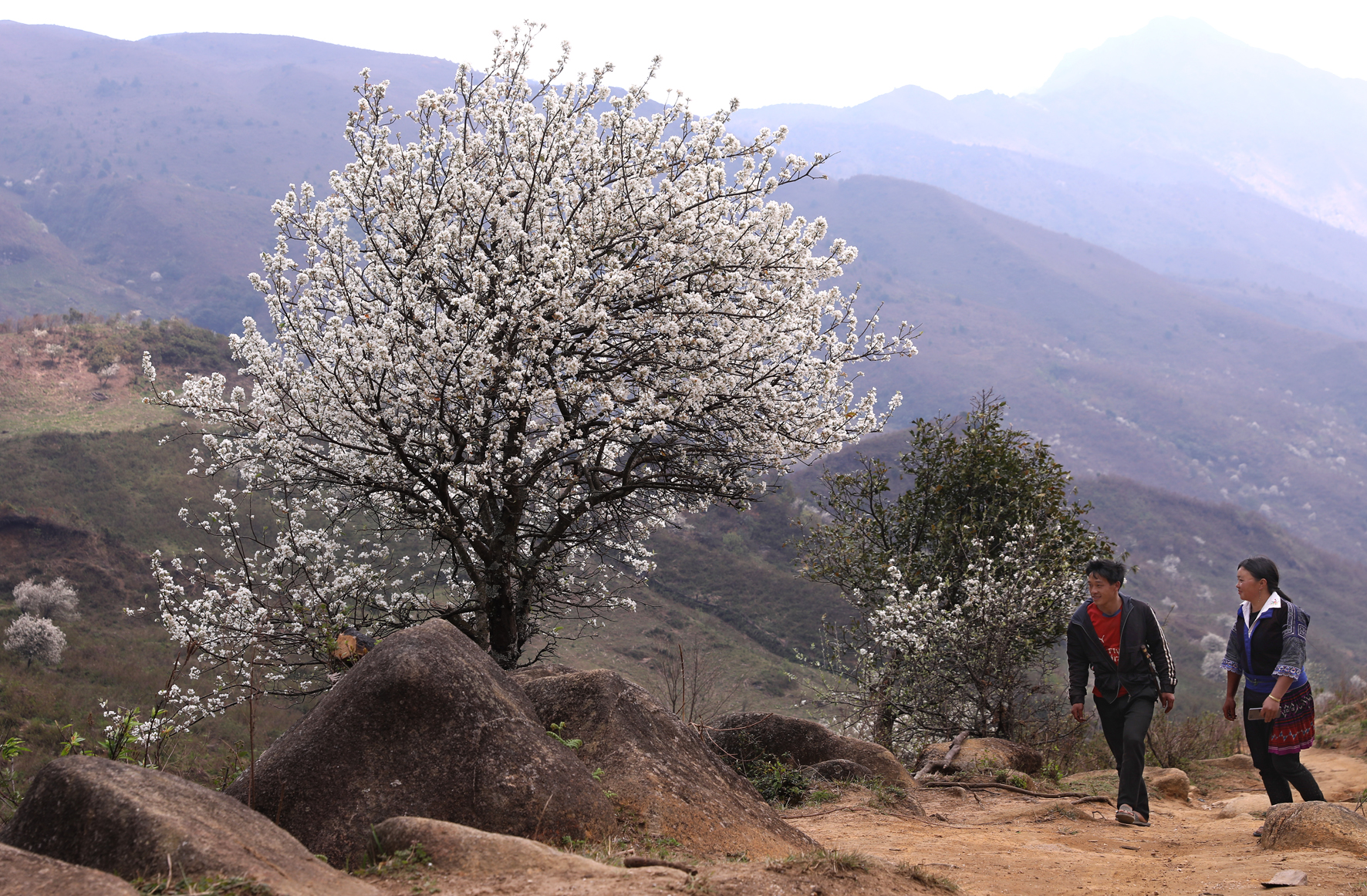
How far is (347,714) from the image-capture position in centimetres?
513

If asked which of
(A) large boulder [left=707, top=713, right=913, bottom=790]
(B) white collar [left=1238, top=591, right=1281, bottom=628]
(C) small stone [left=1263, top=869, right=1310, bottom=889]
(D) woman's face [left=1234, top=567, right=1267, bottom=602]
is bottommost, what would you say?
(A) large boulder [left=707, top=713, right=913, bottom=790]

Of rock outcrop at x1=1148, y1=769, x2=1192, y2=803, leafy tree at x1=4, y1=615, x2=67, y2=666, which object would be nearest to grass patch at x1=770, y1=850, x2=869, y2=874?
rock outcrop at x1=1148, y1=769, x2=1192, y2=803

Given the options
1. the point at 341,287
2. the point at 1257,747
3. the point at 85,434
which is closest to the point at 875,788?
the point at 1257,747

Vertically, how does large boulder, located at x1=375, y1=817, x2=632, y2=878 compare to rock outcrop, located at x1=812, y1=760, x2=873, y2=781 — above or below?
above

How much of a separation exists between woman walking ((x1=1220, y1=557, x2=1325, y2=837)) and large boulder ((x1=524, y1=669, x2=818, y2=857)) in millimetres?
3858

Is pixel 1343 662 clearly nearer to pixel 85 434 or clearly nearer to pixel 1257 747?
pixel 1257 747

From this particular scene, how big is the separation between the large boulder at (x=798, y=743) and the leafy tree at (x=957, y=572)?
5.37 meters

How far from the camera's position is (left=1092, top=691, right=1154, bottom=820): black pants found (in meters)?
7.16

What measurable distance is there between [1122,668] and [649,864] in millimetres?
4960

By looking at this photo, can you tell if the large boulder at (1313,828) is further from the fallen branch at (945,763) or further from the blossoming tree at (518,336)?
the blossoming tree at (518,336)

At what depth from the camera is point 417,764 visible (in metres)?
4.98

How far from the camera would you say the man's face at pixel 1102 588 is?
23.6 ft

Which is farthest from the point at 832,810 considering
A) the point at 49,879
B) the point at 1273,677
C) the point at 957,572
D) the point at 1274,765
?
the point at 957,572

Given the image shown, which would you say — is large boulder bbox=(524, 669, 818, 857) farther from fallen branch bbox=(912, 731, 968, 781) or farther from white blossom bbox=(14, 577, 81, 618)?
white blossom bbox=(14, 577, 81, 618)
